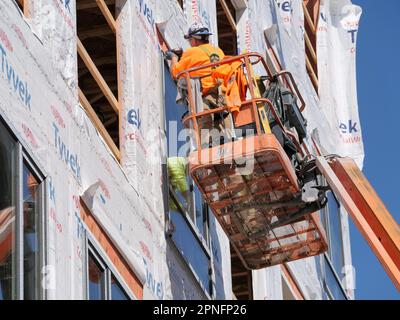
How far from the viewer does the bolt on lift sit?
18.1m

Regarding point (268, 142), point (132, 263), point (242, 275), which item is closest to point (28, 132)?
point (132, 263)

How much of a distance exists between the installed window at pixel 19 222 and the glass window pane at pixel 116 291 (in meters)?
2.13

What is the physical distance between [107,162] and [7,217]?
3.68 m

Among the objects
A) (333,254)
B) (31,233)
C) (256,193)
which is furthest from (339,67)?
(31,233)

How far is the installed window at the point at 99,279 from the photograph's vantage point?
16.0 meters

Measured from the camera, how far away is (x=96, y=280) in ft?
53.2

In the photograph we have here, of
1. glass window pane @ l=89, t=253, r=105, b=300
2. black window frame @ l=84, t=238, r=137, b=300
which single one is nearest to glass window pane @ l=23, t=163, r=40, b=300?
black window frame @ l=84, t=238, r=137, b=300

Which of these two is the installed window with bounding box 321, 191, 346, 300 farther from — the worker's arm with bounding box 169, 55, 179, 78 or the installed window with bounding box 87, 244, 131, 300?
the installed window with bounding box 87, 244, 131, 300

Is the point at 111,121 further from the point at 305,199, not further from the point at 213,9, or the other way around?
the point at 305,199

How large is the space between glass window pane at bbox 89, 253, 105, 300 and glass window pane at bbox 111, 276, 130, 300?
0.30 m

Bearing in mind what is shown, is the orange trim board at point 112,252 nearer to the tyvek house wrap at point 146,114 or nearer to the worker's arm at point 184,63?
the tyvek house wrap at point 146,114

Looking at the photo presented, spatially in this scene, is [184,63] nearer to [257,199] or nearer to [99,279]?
[257,199]

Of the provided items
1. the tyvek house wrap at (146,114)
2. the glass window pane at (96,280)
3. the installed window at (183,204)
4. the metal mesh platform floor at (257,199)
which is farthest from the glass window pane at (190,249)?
the glass window pane at (96,280)

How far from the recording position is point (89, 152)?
16844 millimetres
